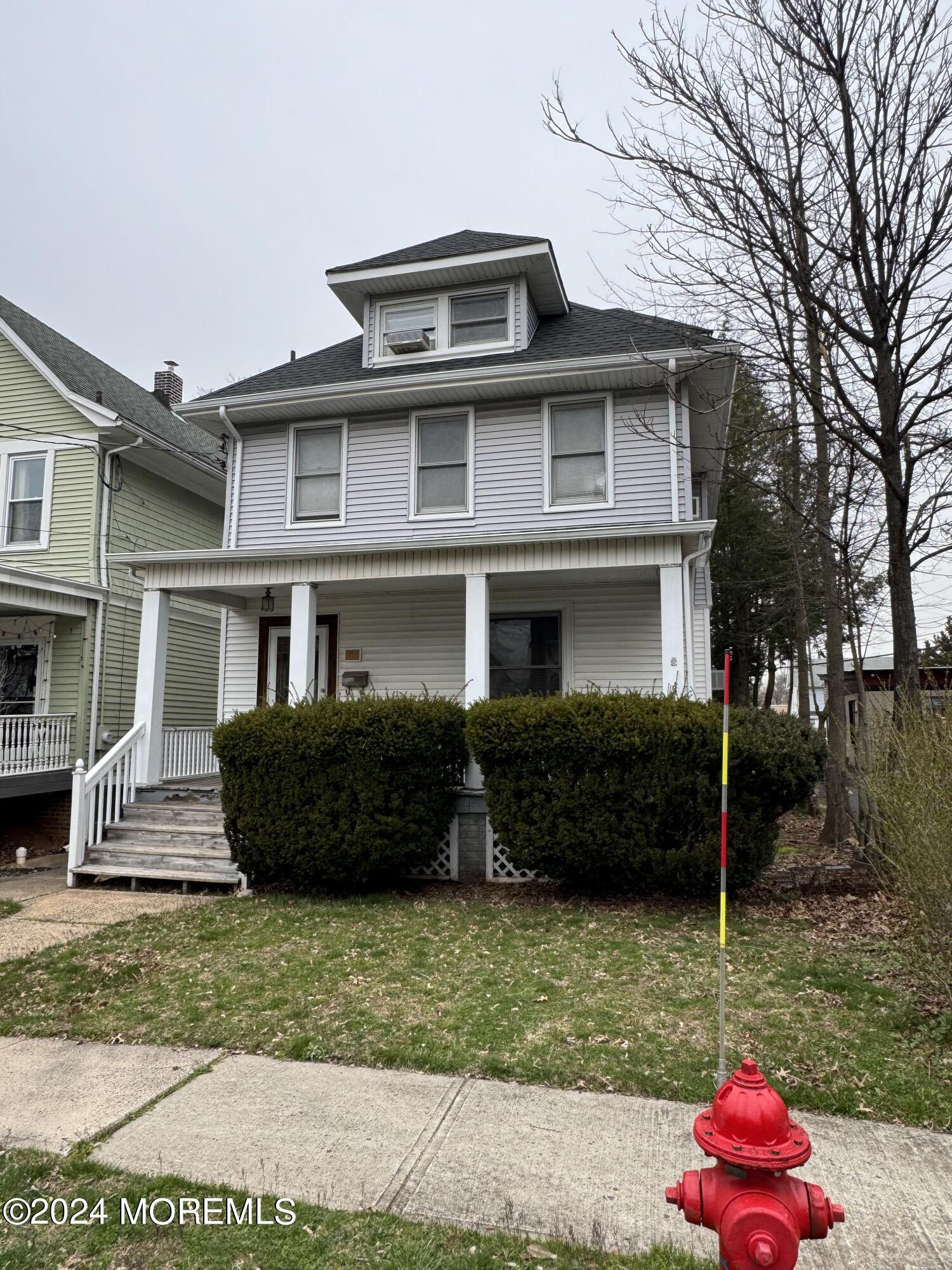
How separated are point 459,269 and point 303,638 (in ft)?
19.2

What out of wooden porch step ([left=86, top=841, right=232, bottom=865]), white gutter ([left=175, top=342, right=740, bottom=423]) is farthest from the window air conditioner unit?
wooden porch step ([left=86, top=841, right=232, bottom=865])

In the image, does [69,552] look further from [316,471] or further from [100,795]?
[100,795]

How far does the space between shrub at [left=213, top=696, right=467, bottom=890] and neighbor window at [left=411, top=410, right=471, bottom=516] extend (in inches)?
153

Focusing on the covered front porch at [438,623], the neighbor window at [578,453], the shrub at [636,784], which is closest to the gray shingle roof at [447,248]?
the neighbor window at [578,453]

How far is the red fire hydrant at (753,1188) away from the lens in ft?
6.71

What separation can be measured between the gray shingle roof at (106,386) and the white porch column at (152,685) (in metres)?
4.02

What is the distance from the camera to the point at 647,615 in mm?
10766

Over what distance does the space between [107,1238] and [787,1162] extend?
2.29m

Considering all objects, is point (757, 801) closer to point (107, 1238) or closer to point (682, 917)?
point (682, 917)

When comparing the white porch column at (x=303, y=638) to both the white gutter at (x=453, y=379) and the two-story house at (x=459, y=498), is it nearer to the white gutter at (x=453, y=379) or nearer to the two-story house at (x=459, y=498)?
the two-story house at (x=459, y=498)

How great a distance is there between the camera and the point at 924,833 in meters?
4.67

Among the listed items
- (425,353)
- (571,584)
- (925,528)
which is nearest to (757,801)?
(925,528)

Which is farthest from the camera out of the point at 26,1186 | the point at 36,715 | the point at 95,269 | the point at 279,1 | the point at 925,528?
the point at 95,269

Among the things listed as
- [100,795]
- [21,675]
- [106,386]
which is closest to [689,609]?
[100,795]
